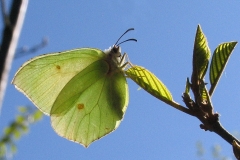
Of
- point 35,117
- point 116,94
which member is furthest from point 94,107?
point 35,117

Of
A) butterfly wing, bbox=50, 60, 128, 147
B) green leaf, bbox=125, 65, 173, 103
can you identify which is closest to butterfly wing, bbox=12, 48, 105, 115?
butterfly wing, bbox=50, 60, 128, 147

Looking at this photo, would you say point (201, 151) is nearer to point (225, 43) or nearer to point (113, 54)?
point (113, 54)

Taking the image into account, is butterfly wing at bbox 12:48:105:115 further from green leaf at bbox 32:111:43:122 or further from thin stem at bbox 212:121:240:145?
green leaf at bbox 32:111:43:122

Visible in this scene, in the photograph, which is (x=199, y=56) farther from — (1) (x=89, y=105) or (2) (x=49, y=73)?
(2) (x=49, y=73)

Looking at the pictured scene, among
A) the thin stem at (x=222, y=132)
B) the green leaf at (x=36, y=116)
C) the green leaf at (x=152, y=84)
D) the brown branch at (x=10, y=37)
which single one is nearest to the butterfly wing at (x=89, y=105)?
the green leaf at (x=152, y=84)

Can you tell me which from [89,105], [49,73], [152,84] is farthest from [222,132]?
[49,73]

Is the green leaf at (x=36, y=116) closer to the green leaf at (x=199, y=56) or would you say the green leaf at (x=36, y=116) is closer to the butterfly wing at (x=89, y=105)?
the butterfly wing at (x=89, y=105)
